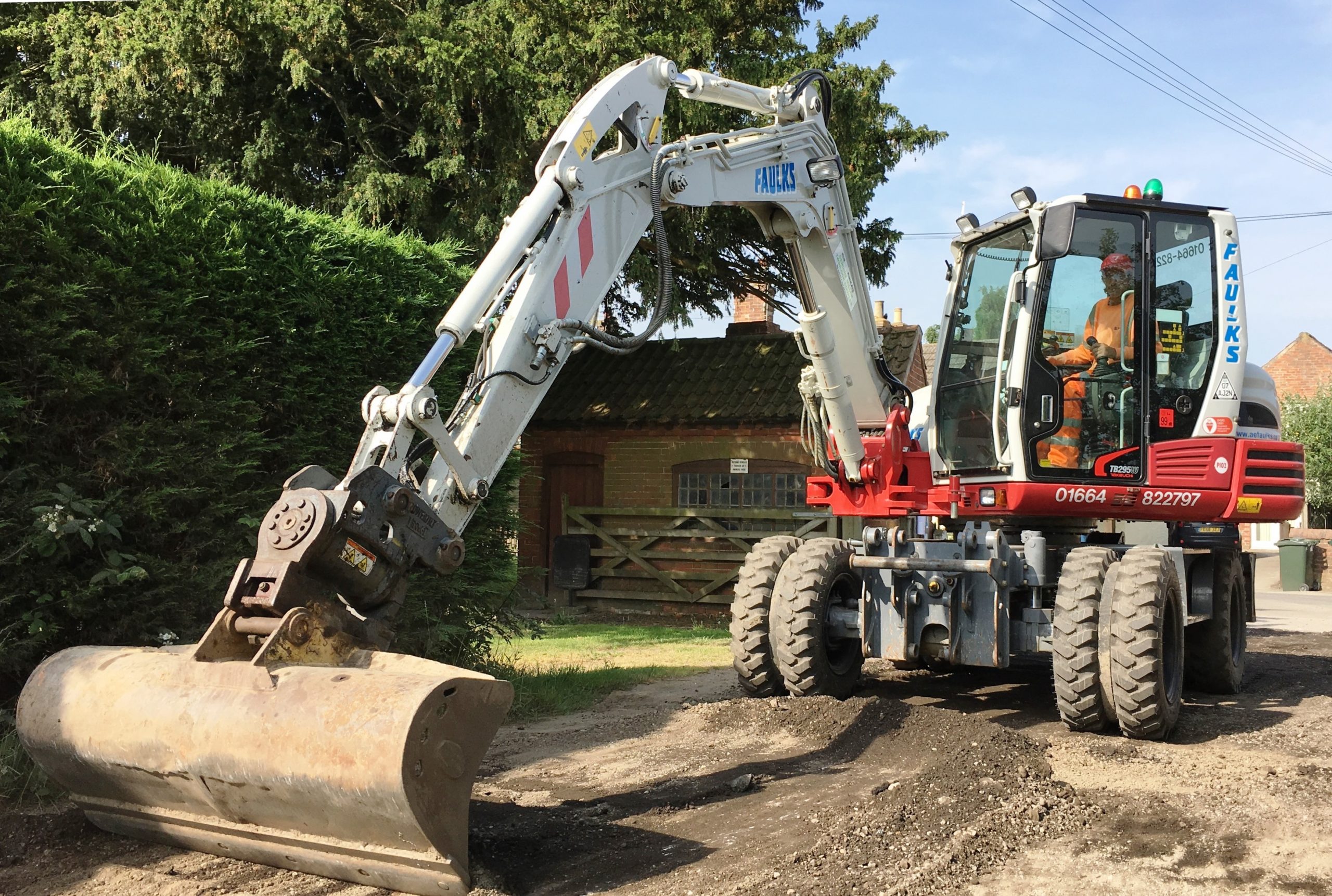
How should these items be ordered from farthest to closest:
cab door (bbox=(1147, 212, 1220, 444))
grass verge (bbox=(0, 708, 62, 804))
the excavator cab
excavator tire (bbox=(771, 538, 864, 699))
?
1. cab door (bbox=(1147, 212, 1220, 444))
2. the excavator cab
3. excavator tire (bbox=(771, 538, 864, 699))
4. grass verge (bbox=(0, 708, 62, 804))

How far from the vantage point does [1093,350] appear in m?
7.95

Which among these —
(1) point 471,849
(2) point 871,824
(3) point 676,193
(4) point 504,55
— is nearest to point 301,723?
(1) point 471,849

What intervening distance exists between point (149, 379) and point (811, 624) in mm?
4325

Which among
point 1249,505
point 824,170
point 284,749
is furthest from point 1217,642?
point 284,749

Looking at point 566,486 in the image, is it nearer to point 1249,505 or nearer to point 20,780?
point 1249,505

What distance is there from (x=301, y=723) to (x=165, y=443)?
2.86 metres

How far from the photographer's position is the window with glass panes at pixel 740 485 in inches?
626

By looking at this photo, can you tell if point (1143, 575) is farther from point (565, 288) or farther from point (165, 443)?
point (165, 443)

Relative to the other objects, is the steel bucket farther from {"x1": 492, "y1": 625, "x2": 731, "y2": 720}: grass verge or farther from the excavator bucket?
{"x1": 492, "y1": 625, "x2": 731, "y2": 720}: grass verge

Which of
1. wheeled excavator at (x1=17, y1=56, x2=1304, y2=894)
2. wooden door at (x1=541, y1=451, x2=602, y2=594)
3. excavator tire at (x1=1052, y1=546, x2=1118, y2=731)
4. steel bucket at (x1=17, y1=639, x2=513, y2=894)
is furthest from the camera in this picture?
wooden door at (x1=541, y1=451, x2=602, y2=594)

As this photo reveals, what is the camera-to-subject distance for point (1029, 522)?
8438 mm

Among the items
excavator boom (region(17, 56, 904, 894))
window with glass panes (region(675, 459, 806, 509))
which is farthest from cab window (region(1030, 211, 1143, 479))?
window with glass panes (region(675, 459, 806, 509))

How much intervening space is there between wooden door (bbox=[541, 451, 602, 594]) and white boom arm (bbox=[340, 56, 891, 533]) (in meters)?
9.12

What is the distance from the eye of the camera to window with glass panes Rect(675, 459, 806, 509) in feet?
52.2
